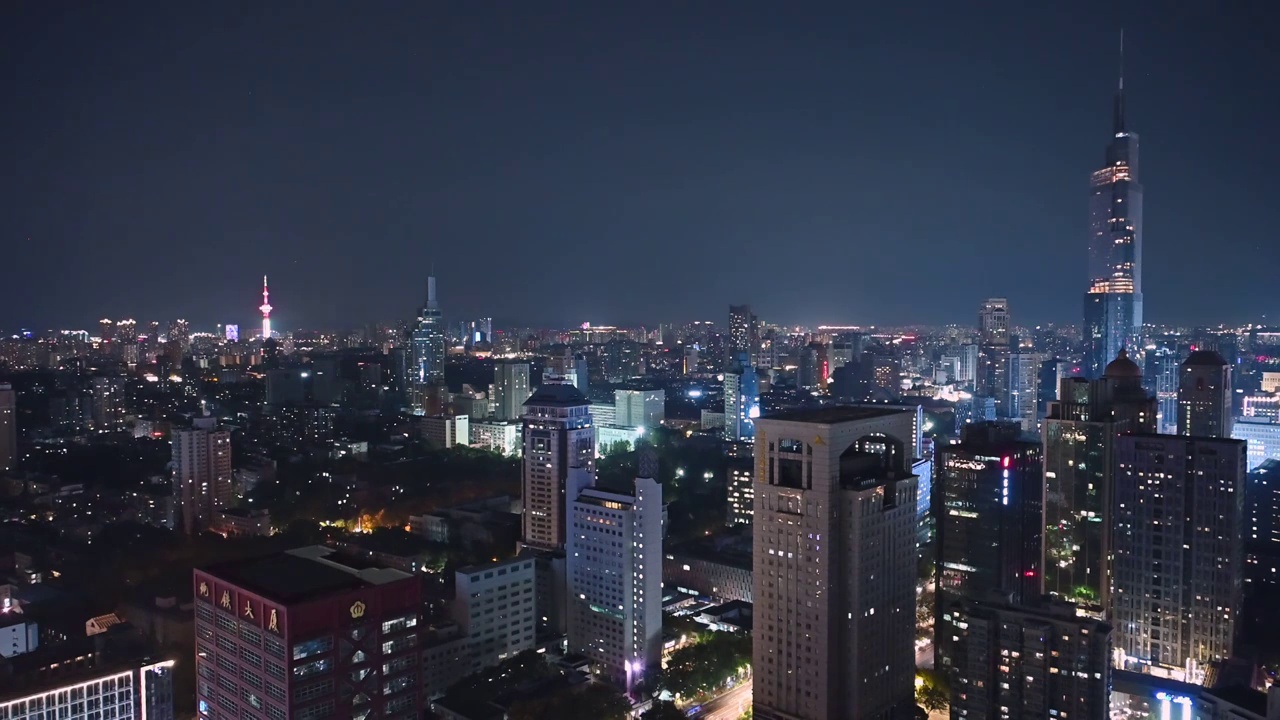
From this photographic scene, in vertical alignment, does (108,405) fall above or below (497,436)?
above

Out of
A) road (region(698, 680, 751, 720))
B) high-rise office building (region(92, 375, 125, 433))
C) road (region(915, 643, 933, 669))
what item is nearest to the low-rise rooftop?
road (region(698, 680, 751, 720))

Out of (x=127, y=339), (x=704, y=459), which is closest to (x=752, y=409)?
(x=704, y=459)

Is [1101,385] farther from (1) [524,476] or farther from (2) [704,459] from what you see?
(2) [704,459]

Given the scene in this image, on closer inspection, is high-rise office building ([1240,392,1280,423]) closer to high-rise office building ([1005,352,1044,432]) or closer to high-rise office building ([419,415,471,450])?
high-rise office building ([1005,352,1044,432])

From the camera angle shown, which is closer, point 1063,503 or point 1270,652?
point 1270,652

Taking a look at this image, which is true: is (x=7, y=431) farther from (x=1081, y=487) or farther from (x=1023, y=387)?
(x=1023, y=387)

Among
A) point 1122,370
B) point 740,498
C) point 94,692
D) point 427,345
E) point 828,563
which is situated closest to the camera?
point 94,692

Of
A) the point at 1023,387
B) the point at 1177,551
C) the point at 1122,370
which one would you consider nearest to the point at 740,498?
the point at 1122,370
